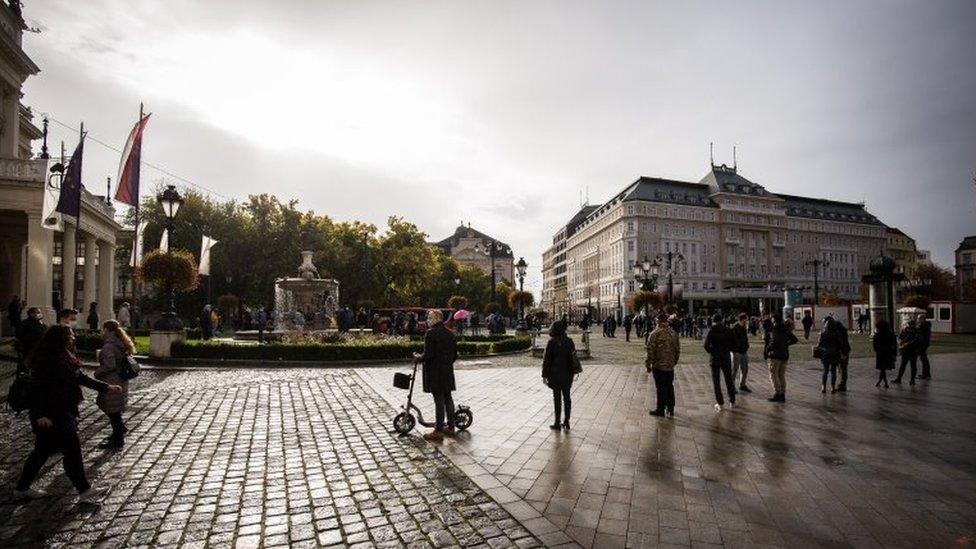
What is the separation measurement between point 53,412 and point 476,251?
132388 millimetres

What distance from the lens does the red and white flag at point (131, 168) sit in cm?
1931

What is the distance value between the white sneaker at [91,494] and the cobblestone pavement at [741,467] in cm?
378

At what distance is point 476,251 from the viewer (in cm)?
13725

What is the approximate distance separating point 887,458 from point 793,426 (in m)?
1.93

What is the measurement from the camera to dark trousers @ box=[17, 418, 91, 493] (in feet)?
16.6

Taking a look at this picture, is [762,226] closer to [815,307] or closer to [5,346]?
[815,307]

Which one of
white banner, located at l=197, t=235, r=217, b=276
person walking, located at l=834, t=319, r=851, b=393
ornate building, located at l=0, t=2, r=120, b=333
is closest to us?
person walking, located at l=834, t=319, r=851, b=393

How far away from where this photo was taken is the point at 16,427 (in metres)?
8.34

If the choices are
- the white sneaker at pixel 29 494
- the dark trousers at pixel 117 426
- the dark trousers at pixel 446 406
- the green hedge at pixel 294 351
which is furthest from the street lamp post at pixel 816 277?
the white sneaker at pixel 29 494

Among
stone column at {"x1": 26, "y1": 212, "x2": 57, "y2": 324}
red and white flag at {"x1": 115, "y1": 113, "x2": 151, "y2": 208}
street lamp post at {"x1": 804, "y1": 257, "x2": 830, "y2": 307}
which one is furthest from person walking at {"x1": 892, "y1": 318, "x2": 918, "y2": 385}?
street lamp post at {"x1": 804, "y1": 257, "x2": 830, "y2": 307}

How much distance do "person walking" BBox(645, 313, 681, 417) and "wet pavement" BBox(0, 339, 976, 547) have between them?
417 mm

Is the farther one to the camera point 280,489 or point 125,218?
point 125,218

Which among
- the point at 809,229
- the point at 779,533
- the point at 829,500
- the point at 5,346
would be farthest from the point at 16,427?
the point at 809,229

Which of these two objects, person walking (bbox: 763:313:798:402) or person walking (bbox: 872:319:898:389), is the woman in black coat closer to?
person walking (bbox: 763:313:798:402)
